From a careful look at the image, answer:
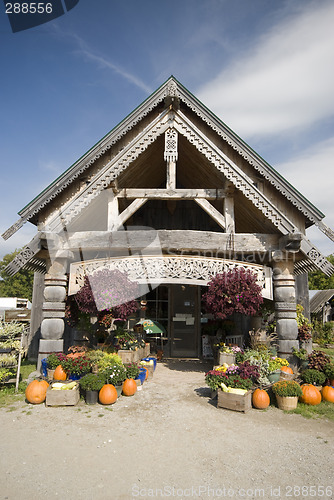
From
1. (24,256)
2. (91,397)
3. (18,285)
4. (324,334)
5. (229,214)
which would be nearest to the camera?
(91,397)

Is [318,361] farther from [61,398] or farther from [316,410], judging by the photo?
[61,398]

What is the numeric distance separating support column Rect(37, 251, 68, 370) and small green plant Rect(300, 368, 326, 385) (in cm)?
651

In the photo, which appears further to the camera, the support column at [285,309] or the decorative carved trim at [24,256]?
the support column at [285,309]

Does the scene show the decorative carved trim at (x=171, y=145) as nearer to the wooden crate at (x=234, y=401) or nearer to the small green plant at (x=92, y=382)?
the small green plant at (x=92, y=382)

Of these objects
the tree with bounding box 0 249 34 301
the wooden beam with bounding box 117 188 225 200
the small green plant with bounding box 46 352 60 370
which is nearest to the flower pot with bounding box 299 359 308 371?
the wooden beam with bounding box 117 188 225 200

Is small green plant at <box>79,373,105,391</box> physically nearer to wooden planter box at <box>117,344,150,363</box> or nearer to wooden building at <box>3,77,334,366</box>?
wooden planter box at <box>117,344,150,363</box>

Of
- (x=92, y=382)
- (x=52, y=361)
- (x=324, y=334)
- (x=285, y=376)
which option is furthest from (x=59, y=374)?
(x=324, y=334)

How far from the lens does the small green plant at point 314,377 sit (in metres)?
7.91

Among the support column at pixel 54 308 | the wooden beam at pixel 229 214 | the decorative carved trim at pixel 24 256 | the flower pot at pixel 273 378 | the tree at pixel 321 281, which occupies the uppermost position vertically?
the tree at pixel 321 281

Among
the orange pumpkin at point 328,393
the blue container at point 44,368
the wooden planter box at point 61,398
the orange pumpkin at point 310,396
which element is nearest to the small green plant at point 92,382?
the wooden planter box at point 61,398

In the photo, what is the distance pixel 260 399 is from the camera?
281 inches

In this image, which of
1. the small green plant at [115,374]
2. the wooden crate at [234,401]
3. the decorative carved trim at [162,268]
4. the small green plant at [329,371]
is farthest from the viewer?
the decorative carved trim at [162,268]

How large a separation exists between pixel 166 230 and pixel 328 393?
5.98 metres

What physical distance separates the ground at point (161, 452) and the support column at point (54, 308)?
1900 millimetres
